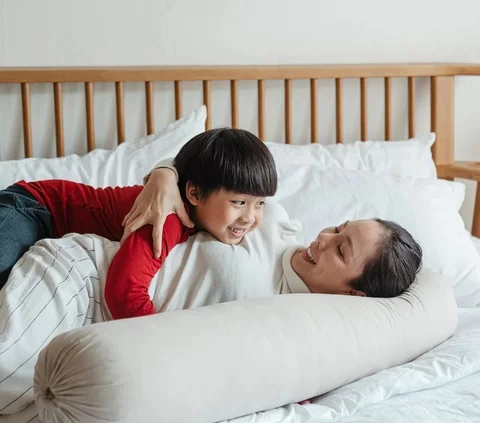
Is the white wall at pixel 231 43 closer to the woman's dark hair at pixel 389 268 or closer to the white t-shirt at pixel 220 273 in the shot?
the white t-shirt at pixel 220 273

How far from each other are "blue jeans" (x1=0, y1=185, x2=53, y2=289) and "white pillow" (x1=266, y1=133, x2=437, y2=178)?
733mm

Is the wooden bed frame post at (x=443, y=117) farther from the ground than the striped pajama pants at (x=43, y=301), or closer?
farther from the ground

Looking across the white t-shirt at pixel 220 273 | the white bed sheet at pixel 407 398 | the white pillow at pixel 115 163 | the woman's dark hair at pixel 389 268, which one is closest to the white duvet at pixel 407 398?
the white bed sheet at pixel 407 398

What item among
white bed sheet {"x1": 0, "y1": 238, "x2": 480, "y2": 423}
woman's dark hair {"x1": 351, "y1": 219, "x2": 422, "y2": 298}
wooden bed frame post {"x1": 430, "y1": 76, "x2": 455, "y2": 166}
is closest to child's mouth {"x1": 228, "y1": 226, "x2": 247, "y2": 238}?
woman's dark hair {"x1": 351, "y1": 219, "x2": 422, "y2": 298}

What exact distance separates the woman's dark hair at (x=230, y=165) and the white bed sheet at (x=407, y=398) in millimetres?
380

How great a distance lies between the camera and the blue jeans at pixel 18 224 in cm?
143

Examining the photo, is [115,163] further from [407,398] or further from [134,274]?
[407,398]

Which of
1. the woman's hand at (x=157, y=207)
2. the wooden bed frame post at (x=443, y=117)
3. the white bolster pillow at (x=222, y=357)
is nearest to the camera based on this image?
the white bolster pillow at (x=222, y=357)

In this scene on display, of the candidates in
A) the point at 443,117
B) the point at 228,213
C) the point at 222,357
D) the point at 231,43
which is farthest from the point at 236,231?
the point at 443,117

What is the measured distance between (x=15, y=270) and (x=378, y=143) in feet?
3.98

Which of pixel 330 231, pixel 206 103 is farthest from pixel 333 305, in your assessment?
pixel 206 103

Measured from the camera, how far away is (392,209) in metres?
1.88

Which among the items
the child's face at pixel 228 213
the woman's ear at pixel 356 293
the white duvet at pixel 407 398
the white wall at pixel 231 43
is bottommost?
the white duvet at pixel 407 398

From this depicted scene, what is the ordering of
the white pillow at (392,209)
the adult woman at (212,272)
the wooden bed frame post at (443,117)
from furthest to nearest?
the wooden bed frame post at (443,117) → the white pillow at (392,209) → the adult woman at (212,272)
